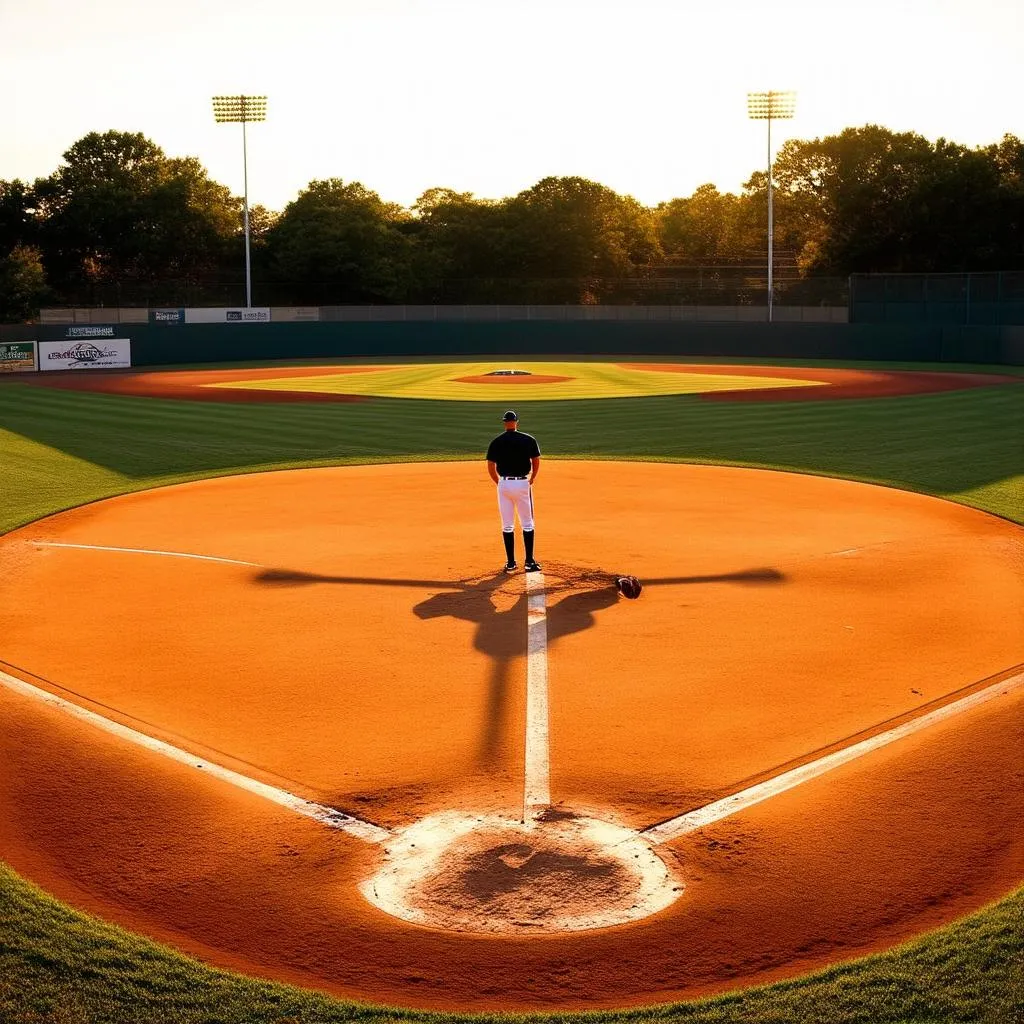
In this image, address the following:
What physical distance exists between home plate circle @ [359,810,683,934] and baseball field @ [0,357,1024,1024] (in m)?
0.03

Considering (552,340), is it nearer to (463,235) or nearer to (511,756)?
(463,235)

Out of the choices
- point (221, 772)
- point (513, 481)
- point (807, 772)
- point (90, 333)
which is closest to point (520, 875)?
point (807, 772)

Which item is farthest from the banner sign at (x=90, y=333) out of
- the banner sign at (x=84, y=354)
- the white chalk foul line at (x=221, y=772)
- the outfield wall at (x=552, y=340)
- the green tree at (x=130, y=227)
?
the white chalk foul line at (x=221, y=772)

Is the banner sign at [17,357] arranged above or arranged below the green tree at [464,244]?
below

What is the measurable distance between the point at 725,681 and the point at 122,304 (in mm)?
62353

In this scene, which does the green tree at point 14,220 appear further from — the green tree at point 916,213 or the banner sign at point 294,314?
the green tree at point 916,213

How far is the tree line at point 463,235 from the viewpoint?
71.4m

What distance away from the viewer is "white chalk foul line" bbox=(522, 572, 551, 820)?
7.35 meters

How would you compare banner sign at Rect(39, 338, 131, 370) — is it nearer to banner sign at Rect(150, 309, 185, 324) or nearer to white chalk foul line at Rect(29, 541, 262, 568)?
banner sign at Rect(150, 309, 185, 324)

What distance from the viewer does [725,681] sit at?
31.1 feet

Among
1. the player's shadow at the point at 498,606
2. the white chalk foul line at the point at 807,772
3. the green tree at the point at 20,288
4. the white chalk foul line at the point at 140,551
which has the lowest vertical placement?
the white chalk foul line at the point at 807,772

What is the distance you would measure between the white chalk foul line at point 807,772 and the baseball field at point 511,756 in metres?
0.03

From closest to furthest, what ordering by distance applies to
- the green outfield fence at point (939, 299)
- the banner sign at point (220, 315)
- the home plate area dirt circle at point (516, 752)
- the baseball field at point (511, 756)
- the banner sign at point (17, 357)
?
the baseball field at point (511, 756)
the home plate area dirt circle at point (516, 752)
the banner sign at point (17, 357)
the green outfield fence at point (939, 299)
the banner sign at point (220, 315)

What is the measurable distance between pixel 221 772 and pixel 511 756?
1968 millimetres
